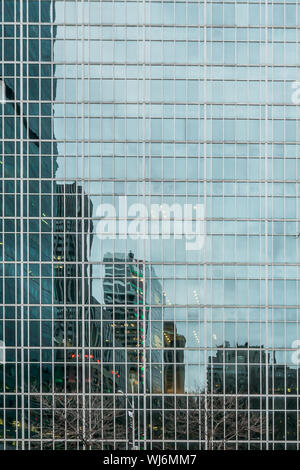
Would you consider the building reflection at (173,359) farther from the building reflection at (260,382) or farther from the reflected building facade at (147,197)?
the building reflection at (260,382)

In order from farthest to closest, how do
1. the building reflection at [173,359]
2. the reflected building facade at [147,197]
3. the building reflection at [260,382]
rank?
the reflected building facade at [147,197] < the building reflection at [173,359] < the building reflection at [260,382]

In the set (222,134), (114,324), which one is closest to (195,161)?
(222,134)

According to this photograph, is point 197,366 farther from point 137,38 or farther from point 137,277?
point 137,38

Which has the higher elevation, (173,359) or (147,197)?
(147,197)

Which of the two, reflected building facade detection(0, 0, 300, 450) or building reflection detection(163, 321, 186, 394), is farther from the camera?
reflected building facade detection(0, 0, 300, 450)

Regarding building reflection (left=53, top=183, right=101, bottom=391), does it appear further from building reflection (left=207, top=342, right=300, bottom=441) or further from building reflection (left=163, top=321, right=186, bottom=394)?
building reflection (left=207, top=342, right=300, bottom=441)

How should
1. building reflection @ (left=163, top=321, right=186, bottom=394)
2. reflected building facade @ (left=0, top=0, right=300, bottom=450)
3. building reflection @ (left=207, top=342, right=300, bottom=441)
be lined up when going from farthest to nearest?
reflected building facade @ (left=0, top=0, right=300, bottom=450)
building reflection @ (left=163, top=321, right=186, bottom=394)
building reflection @ (left=207, top=342, right=300, bottom=441)

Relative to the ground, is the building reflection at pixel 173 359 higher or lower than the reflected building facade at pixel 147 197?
lower

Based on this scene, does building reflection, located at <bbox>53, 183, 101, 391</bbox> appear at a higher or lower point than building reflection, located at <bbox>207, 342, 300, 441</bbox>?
higher

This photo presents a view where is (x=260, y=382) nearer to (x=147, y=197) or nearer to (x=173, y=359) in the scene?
(x=173, y=359)

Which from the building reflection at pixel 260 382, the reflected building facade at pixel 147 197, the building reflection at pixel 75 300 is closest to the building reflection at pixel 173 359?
the reflected building facade at pixel 147 197

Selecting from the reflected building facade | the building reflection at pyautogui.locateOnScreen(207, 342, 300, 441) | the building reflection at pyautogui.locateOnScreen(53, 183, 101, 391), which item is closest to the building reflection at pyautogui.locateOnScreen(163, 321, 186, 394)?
the reflected building facade

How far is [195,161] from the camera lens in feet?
115

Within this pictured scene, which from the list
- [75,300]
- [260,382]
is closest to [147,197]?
[75,300]
